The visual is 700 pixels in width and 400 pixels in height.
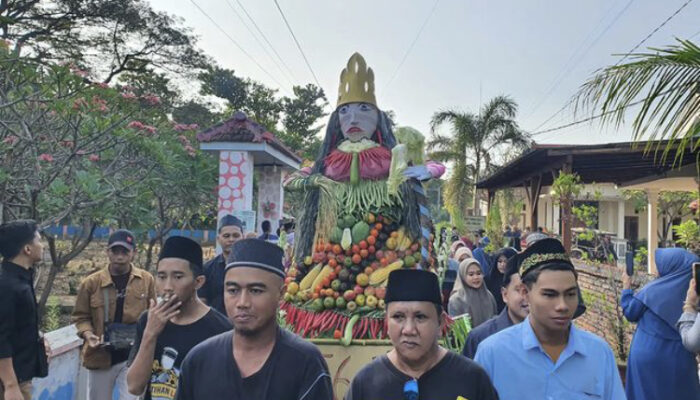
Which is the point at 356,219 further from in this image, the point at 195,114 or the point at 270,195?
the point at 195,114

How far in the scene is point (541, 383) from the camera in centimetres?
195

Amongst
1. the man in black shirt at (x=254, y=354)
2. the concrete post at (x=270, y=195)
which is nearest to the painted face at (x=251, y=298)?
the man in black shirt at (x=254, y=354)

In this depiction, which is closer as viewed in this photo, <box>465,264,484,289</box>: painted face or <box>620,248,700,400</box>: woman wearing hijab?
<box>620,248,700,400</box>: woman wearing hijab

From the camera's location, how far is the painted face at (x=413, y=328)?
1.82 metres

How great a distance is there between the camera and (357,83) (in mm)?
4734

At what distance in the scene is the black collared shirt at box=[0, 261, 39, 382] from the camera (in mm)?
2834

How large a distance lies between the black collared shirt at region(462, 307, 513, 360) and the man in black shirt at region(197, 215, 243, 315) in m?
2.15

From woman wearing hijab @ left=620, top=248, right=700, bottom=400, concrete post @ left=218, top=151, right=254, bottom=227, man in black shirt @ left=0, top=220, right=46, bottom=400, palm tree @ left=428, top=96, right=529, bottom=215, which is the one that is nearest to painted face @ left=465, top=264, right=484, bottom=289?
woman wearing hijab @ left=620, top=248, right=700, bottom=400

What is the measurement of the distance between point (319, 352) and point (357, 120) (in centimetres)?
311

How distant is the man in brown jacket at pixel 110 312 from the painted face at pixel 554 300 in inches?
117

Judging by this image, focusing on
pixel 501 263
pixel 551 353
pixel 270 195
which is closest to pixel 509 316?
pixel 551 353

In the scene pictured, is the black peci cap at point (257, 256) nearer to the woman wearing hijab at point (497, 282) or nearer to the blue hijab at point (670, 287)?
the blue hijab at point (670, 287)

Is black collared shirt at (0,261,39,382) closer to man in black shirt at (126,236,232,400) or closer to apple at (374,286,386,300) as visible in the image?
man in black shirt at (126,236,232,400)

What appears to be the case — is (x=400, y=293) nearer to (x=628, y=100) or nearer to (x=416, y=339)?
(x=416, y=339)
